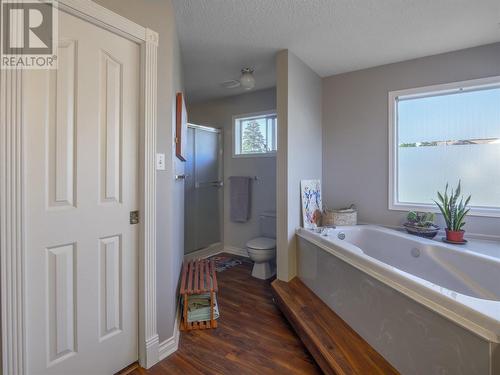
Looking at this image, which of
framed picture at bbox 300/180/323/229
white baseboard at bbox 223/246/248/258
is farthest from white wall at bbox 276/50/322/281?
white baseboard at bbox 223/246/248/258

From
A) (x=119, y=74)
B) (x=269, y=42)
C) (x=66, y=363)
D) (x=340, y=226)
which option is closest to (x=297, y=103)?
(x=269, y=42)

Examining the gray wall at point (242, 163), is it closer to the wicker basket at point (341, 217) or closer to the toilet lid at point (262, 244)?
the toilet lid at point (262, 244)

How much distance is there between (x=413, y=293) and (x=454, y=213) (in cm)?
138

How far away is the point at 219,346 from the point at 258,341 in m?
0.27

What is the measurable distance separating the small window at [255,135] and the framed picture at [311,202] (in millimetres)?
829

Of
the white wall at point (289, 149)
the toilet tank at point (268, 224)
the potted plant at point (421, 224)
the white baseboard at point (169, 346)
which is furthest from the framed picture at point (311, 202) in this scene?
the white baseboard at point (169, 346)

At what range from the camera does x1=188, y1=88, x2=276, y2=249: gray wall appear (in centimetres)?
324

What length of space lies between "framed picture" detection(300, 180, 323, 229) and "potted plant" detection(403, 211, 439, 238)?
84 centimetres

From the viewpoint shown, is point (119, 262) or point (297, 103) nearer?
point (119, 262)

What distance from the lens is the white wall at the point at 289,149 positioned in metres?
2.21

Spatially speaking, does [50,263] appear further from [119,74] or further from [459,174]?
[459,174]

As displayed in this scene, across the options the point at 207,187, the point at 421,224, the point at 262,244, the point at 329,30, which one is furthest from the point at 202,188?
the point at 421,224

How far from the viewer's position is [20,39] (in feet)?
3.30

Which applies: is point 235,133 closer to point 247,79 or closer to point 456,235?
point 247,79
